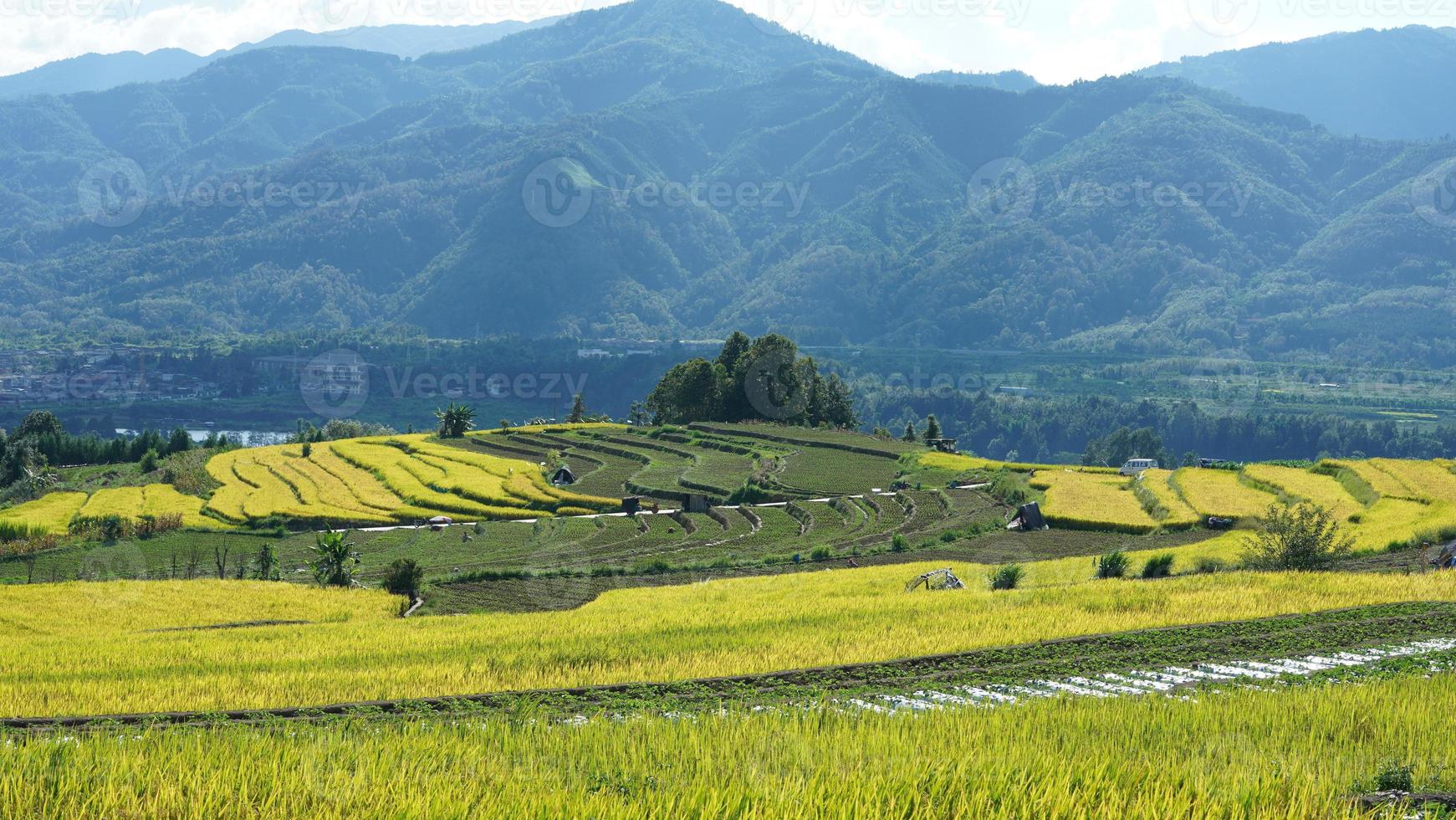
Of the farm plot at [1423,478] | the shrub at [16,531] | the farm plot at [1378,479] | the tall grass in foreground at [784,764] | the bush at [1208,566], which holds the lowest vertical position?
the shrub at [16,531]

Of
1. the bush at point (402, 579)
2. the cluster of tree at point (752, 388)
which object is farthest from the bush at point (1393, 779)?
the cluster of tree at point (752, 388)

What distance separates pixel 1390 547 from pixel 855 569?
1628 centimetres

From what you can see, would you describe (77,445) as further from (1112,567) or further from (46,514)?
(1112,567)

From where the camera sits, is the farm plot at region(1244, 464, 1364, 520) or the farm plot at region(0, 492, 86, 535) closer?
the farm plot at region(1244, 464, 1364, 520)

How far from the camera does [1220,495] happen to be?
57719 millimetres

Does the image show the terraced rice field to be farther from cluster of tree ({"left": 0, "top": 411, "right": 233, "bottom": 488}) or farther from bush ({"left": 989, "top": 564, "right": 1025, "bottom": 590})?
bush ({"left": 989, "top": 564, "right": 1025, "bottom": 590})

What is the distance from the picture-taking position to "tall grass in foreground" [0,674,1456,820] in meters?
8.19

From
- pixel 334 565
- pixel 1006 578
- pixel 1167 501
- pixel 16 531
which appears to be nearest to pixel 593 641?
pixel 1006 578

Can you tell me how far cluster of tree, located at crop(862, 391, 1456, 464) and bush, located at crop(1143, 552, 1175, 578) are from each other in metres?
112

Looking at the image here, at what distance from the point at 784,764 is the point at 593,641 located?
11.7 meters

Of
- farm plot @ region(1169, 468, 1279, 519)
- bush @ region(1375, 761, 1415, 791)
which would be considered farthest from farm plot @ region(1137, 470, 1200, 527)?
bush @ region(1375, 761, 1415, 791)

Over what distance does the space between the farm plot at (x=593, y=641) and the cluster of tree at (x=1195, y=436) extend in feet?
396

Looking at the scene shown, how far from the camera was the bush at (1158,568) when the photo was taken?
106 feet

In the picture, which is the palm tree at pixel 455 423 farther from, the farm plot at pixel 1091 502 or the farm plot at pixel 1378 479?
the farm plot at pixel 1378 479
